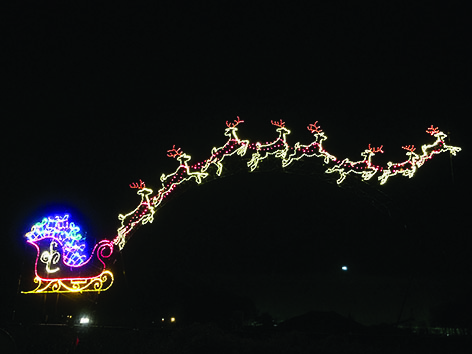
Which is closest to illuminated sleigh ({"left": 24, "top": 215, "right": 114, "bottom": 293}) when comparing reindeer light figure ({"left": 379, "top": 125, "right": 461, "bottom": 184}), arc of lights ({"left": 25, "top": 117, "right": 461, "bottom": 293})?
arc of lights ({"left": 25, "top": 117, "right": 461, "bottom": 293})

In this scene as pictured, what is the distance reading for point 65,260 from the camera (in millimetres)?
8430

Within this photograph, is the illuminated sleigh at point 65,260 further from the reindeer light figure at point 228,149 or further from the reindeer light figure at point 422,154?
the reindeer light figure at point 422,154

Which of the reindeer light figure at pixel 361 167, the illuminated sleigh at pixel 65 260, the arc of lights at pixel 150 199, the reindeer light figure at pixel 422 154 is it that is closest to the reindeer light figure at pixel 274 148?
the arc of lights at pixel 150 199

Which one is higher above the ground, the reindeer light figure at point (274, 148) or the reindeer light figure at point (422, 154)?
the reindeer light figure at point (274, 148)

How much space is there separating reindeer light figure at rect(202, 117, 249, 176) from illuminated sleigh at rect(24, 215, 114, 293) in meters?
2.32

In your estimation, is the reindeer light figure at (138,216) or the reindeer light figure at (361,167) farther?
the reindeer light figure at (138,216)

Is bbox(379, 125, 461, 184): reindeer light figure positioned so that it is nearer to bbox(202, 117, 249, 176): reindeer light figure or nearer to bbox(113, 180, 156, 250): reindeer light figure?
bbox(202, 117, 249, 176): reindeer light figure

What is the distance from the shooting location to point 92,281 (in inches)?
320

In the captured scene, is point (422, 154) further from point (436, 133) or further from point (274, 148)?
point (274, 148)

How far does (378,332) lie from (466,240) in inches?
113

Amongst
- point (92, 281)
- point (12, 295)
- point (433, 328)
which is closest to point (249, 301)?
point (92, 281)

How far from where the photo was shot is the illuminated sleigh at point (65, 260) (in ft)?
26.6

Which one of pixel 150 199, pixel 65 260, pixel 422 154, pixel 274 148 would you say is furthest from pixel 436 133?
pixel 65 260

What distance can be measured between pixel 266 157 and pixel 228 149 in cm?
70
